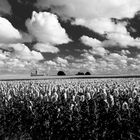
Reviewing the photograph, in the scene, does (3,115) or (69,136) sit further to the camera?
(3,115)

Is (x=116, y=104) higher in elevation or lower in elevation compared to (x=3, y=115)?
higher

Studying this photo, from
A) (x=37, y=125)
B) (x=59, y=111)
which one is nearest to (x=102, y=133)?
(x=59, y=111)

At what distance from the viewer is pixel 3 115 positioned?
13055 mm

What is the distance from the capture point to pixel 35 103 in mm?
12539

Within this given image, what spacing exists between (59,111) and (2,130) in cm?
329

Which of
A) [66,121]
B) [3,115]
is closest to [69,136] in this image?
[66,121]

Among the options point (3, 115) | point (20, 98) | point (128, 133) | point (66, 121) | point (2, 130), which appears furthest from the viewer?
point (20, 98)

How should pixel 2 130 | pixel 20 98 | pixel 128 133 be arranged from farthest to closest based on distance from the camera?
pixel 20 98
pixel 2 130
pixel 128 133

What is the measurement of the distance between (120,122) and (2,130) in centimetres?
582

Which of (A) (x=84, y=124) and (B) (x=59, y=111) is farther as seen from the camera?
(B) (x=59, y=111)

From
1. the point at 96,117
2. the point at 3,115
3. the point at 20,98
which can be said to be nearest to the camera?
the point at 96,117

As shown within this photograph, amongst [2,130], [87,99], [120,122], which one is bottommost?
[2,130]

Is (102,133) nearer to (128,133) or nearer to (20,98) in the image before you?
(128,133)

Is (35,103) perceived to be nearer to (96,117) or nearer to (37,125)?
(37,125)
